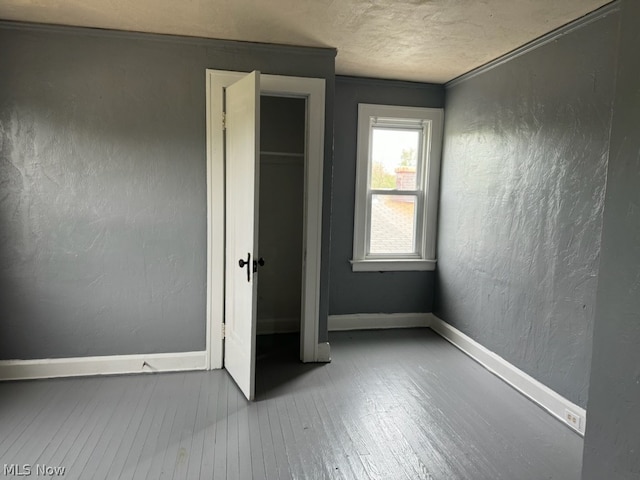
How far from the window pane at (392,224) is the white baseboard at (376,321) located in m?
0.65

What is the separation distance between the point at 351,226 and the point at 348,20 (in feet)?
6.44

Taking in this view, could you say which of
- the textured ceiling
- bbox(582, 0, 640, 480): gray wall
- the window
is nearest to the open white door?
the textured ceiling

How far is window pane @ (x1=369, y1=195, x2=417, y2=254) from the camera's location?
14.2ft

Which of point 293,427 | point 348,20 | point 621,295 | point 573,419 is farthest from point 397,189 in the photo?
point 621,295

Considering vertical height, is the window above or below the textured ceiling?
below

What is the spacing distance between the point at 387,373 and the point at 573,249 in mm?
1573

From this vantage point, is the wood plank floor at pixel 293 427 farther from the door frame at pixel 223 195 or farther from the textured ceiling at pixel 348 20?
the textured ceiling at pixel 348 20

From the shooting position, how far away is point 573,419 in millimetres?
2629

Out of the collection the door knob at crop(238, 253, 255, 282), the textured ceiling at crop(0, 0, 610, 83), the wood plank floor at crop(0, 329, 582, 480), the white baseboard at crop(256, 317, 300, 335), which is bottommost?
the wood plank floor at crop(0, 329, 582, 480)

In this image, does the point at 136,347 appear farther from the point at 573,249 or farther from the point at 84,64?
the point at 573,249

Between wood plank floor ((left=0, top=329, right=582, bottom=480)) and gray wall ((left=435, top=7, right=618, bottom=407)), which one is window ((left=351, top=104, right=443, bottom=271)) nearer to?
gray wall ((left=435, top=7, right=618, bottom=407))

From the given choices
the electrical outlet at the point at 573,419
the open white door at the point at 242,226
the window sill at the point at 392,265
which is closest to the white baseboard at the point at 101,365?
the open white door at the point at 242,226

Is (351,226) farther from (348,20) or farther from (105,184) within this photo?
(105,184)
